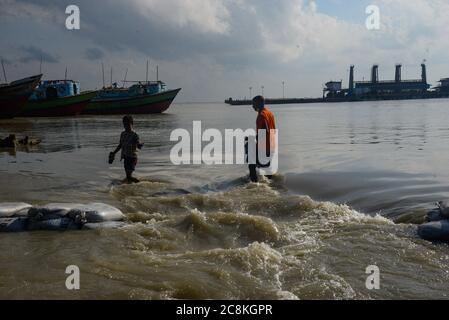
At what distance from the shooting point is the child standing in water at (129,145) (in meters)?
9.17

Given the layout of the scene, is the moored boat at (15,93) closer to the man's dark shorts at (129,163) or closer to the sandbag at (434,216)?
the man's dark shorts at (129,163)

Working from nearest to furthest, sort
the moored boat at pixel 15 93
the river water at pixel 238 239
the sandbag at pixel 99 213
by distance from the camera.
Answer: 1. the river water at pixel 238 239
2. the sandbag at pixel 99 213
3. the moored boat at pixel 15 93

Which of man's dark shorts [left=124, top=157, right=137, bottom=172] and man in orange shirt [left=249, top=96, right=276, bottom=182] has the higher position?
man in orange shirt [left=249, top=96, right=276, bottom=182]

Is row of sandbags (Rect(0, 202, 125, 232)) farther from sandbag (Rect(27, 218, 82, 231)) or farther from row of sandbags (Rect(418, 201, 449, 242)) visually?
row of sandbags (Rect(418, 201, 449, 242))

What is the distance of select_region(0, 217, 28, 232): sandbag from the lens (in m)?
5.95

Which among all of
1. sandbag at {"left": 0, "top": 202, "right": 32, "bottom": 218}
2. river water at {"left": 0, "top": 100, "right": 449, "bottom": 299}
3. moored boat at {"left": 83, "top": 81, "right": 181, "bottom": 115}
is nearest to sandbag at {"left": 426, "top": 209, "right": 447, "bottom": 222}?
river water at {"left": 0, "top": 100, "right": 449, "bottom": 299}

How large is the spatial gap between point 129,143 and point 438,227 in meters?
6.27

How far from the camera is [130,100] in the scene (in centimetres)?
5116

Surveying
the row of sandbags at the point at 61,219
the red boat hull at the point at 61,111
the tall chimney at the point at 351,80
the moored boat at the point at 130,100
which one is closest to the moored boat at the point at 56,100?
the red boat hull at the point at 61,111

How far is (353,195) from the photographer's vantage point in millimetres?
8062

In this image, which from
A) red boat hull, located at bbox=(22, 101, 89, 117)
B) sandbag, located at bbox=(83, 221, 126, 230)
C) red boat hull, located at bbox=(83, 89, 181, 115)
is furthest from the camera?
red boat hull, located at bbox=(83, 89, 181, 115)

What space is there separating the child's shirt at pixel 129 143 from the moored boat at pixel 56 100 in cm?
3792
